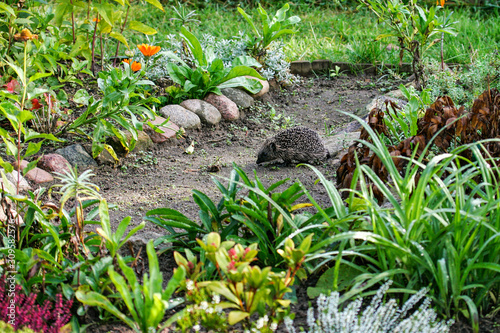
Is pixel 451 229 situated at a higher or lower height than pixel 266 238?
higher

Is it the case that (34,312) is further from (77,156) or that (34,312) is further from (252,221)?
(77,156)

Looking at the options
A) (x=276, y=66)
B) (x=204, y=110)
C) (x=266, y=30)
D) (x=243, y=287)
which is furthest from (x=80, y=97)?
(x=243, y=287)

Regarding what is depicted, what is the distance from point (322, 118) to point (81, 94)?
248 cm

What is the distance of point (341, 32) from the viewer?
7.16m

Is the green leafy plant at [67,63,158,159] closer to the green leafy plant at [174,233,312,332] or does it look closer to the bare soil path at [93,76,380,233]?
the bare soil path at [93,76,380,233]

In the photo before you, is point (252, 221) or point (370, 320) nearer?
point (370, 320)

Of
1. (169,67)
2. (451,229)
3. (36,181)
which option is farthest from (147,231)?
(169,67)

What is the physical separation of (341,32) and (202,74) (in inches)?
124

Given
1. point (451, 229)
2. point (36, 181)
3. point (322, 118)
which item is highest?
point (451, 229)

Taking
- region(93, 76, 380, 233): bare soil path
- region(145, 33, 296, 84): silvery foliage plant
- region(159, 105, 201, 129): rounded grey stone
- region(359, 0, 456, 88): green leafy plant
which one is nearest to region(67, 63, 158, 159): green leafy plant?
region(93, 76, 380, 233): bare soil path

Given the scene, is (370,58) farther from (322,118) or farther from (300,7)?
(300,7)

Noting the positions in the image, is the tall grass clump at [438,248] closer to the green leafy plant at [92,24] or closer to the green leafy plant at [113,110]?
the green leafy plant at [113,110]

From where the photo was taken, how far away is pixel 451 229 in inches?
77.0

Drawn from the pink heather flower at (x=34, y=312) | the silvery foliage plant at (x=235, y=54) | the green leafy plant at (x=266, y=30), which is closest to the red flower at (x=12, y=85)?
the silvery foliage plant at (x=235, y=54)
